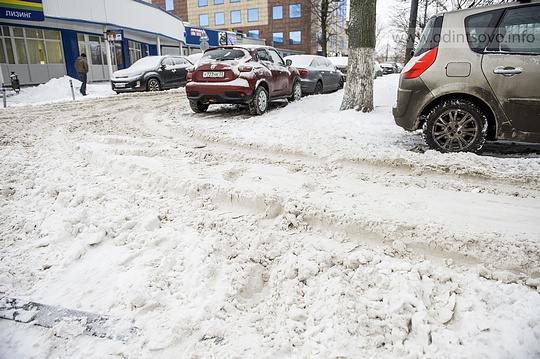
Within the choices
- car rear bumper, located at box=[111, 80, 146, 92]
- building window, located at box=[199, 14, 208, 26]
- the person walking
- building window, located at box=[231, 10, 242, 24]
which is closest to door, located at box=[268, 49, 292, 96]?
car rear bumper, located at box=[111, 80, 146, 92]

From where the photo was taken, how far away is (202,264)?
240cm

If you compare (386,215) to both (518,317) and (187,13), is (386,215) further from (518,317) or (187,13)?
(187,13)

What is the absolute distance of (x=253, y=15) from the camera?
162 feet

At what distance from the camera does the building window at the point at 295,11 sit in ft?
153

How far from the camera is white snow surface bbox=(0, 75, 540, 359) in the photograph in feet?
5.99

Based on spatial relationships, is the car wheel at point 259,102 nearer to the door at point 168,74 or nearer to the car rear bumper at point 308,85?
the car rear bumper at point 308,85

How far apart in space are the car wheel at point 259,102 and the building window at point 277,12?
44.1 meters

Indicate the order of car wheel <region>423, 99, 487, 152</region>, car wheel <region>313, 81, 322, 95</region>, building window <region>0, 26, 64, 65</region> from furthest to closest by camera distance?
building window <region>0, 26, 64, 65</region>
car wheel <region>313, 81, 322, 95</region>
car wheel <region>423, 99, 487, 152</region>

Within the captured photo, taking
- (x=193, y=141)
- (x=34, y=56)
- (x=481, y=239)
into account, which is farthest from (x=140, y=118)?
(x=34, y=56)

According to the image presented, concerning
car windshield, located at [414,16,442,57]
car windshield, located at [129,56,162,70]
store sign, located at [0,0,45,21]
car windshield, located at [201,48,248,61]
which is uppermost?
store sign, located at [0,0,45,21]

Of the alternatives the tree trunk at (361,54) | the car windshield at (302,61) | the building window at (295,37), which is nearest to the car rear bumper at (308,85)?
the car windshield at (302,61)

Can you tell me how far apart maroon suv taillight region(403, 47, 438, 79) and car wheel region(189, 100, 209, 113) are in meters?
5.44

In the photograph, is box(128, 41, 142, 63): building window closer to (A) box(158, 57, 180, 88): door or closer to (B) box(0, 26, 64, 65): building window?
(B) box(0, 26, 64, 65): building window

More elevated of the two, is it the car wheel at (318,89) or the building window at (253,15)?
the building window at (253,15)
